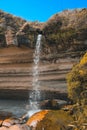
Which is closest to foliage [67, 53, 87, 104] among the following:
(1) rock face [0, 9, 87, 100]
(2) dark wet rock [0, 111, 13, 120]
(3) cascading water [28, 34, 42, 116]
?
(1) rock face [0, 9, 87, 100]

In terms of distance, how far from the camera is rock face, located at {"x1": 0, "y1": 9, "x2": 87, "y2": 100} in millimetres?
24375

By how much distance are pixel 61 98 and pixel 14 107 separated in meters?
3.74

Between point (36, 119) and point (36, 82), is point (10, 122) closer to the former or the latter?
point (36, 119)

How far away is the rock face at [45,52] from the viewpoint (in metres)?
24.4

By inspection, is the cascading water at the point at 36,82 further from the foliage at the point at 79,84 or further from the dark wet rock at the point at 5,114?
the foliage at the point at 79,84

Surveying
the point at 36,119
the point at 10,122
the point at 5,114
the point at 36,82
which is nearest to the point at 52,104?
the point at 36,82

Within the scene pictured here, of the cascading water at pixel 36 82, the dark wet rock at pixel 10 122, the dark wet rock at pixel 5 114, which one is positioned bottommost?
the dark wet rock at pixel 5 114

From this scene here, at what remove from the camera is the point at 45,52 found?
25922mm

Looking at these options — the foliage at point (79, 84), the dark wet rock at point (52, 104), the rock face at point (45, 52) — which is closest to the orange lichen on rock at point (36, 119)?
the foliage at point (79, 84)

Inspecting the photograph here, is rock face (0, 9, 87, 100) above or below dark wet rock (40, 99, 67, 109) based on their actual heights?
above

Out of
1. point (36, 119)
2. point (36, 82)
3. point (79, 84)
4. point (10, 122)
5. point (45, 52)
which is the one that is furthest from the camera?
point (36, 82)

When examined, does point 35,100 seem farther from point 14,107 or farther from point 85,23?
point 85,23

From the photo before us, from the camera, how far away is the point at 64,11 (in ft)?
82.8

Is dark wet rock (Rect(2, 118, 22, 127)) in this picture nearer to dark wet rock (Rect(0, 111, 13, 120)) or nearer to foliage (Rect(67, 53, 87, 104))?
dark wet rock (Rect(0, 111, 13, 120))
